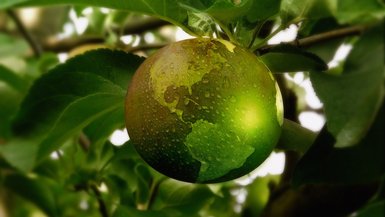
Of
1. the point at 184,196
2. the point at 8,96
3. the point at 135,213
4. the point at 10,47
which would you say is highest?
the point at 10,47

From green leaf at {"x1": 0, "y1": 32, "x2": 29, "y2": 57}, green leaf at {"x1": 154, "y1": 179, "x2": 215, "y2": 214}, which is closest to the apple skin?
green leaf at {"x1": 154, "y1": 179, "x2": 215, "y2": 214}

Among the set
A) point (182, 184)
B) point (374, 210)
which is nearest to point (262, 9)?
point (374, 210)

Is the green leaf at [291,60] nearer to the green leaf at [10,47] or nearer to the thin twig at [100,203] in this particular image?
the thin twig at [100,203]

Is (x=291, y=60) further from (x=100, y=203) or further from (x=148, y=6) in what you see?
(x=100, y=203)

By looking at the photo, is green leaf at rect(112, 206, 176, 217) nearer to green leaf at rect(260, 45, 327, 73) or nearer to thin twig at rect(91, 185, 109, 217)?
thin twig at rect(91, 185, 109, 217)

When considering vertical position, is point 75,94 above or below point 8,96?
below

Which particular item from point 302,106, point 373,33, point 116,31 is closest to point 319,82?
point 373,33
